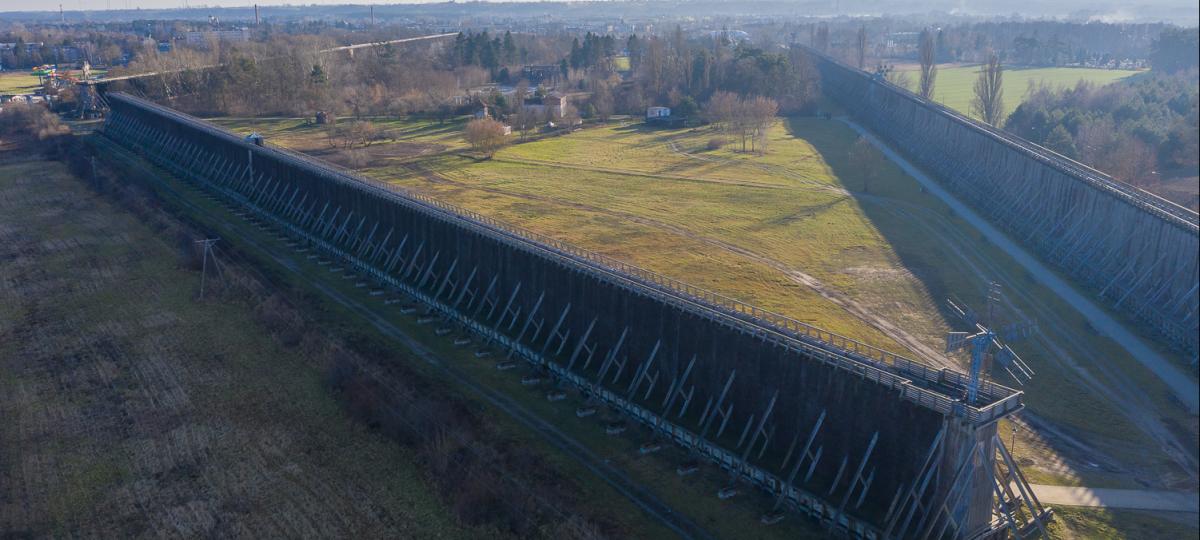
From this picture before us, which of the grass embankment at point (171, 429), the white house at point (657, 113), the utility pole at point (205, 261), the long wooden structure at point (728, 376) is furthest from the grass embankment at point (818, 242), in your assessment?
the grass embankment at point (171, 429)

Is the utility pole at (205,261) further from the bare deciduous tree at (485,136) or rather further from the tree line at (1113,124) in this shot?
the tree line at (1113,124)

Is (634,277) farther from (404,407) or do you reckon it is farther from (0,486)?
(0,486)

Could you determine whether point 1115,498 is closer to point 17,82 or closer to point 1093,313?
point 1093,313

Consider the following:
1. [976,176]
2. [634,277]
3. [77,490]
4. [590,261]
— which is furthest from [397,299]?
[976,176]

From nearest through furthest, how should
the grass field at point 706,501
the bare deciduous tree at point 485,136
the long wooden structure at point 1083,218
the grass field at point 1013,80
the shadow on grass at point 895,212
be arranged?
the grass field at point 706,501 < the long wooden structure at point 1083,218 < the shadow on grass at point 895,212 < the bare deciduous tree at point 485,136 < the grass field at point 1013,80

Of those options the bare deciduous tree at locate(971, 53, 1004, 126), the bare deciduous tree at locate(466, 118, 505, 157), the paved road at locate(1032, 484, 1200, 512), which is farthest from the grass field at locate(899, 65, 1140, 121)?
the paved road at locate(1032, 484, 1200, 512)

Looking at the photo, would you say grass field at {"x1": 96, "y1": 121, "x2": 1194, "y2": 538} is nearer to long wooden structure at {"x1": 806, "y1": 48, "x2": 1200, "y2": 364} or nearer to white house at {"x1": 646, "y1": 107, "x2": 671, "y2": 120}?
long wooden structure at {"x1": 806, "y1": 48, "x2": 1200, "y2": 364}
